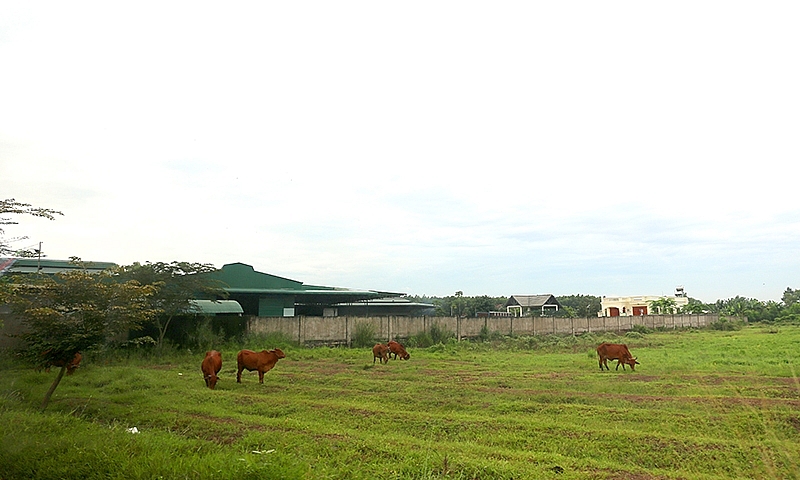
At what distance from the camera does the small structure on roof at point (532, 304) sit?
79.6 metres

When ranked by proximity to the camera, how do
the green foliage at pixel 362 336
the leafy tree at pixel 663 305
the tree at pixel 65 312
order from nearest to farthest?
the tree at pixel 65 312 < the green foliage at pixel 362 336 < the leafy tree at pixel 663 305

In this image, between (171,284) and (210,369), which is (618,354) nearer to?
(210,369)

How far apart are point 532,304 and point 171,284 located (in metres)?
65.0

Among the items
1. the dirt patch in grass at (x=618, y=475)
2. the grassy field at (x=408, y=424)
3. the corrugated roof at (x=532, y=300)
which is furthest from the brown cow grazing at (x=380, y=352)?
the corrugated roof at (x=532, y=300)

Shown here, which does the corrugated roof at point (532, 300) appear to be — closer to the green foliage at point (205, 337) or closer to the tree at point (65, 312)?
the green foliage at point (205, 337)

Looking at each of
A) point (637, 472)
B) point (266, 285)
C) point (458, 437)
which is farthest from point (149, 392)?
point (266, 285)

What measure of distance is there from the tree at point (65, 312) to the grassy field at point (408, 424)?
1131 mm

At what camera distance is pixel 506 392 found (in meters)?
12.7

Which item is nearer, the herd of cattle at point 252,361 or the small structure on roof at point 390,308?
the herd of cattle at point 252,361

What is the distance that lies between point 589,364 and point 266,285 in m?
24.3

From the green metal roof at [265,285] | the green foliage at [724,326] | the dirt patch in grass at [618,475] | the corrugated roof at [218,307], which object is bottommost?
the green foliage at [724,326]

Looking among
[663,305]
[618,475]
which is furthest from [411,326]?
[663,305]

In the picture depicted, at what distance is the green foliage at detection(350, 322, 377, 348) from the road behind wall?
0.12 metres

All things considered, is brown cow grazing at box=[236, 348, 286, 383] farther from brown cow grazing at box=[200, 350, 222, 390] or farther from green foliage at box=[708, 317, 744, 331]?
green foliage at box=[708, 317, 744, 331]
